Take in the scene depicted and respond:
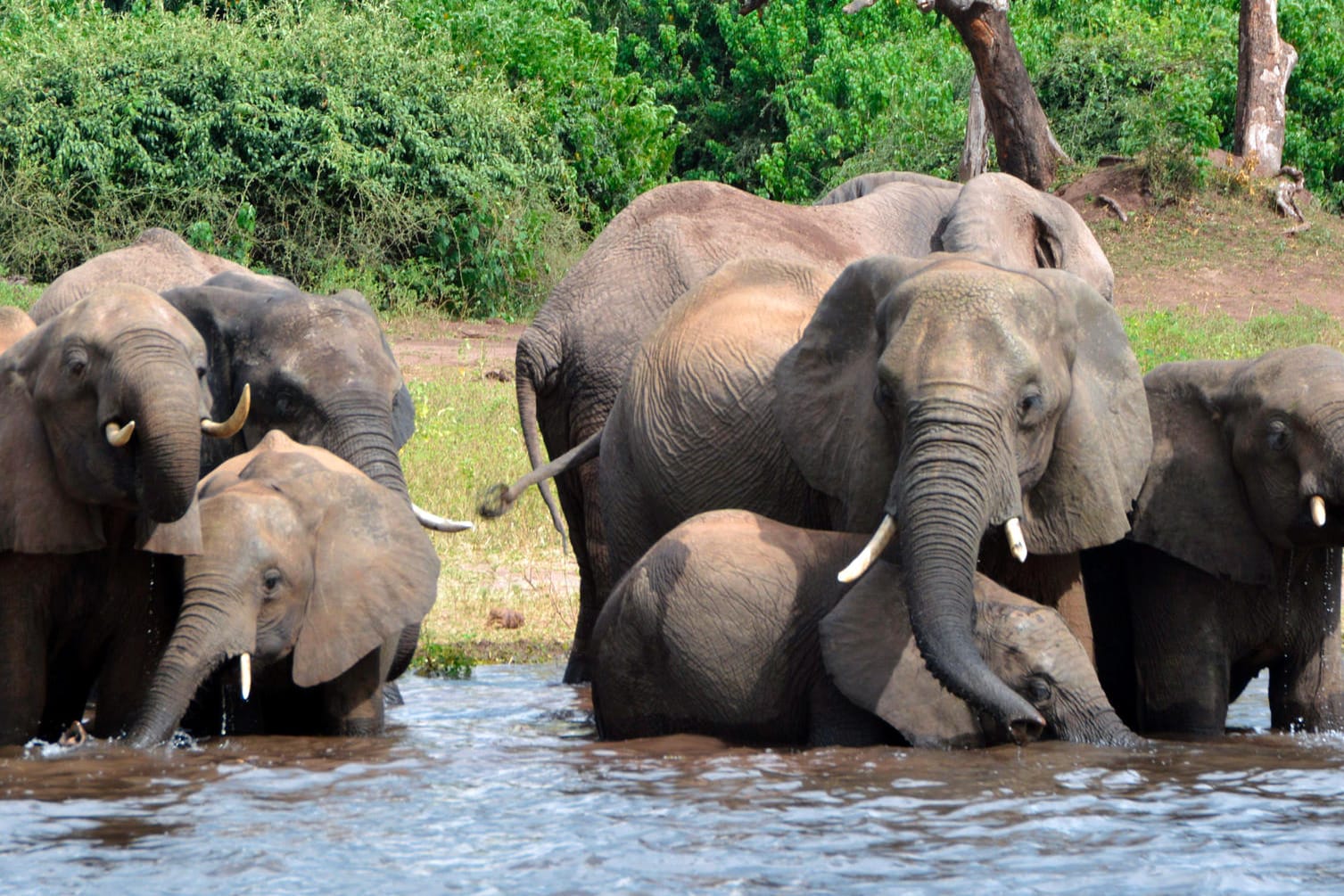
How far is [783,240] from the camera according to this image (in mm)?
8594

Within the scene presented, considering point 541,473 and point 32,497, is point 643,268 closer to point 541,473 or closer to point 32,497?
point 541,473

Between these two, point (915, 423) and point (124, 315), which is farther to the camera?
point (124, 315)

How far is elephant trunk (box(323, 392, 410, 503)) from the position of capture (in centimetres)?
702

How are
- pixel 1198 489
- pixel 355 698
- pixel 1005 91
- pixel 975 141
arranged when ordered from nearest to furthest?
pixel 1198 489
pixel 355 698
pixel 1005 91
pixel 975 141

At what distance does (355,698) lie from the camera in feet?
21.2

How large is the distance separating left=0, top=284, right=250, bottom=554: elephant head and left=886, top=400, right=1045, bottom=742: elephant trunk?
1.90 m

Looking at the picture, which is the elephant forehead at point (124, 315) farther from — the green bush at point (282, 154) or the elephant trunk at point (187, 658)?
the green bush at point (282, 154)

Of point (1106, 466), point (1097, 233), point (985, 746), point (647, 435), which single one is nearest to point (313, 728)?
point (647, 435)

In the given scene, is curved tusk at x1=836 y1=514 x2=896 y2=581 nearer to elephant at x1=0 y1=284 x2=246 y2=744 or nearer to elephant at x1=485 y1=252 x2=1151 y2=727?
elephant at x1=485 y1=252 x2=1151 y2=727

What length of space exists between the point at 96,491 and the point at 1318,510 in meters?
3.28

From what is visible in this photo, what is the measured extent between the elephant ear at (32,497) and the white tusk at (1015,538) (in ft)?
8.16

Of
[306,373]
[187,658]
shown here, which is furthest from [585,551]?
[187,658]

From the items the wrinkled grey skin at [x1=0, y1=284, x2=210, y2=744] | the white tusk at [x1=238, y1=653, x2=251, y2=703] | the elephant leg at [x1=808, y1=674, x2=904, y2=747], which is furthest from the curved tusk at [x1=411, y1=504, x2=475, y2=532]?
the elephant leg at [x1=808, y1=674, x2=904, y2=747]

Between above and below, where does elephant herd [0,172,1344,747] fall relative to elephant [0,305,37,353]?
below
